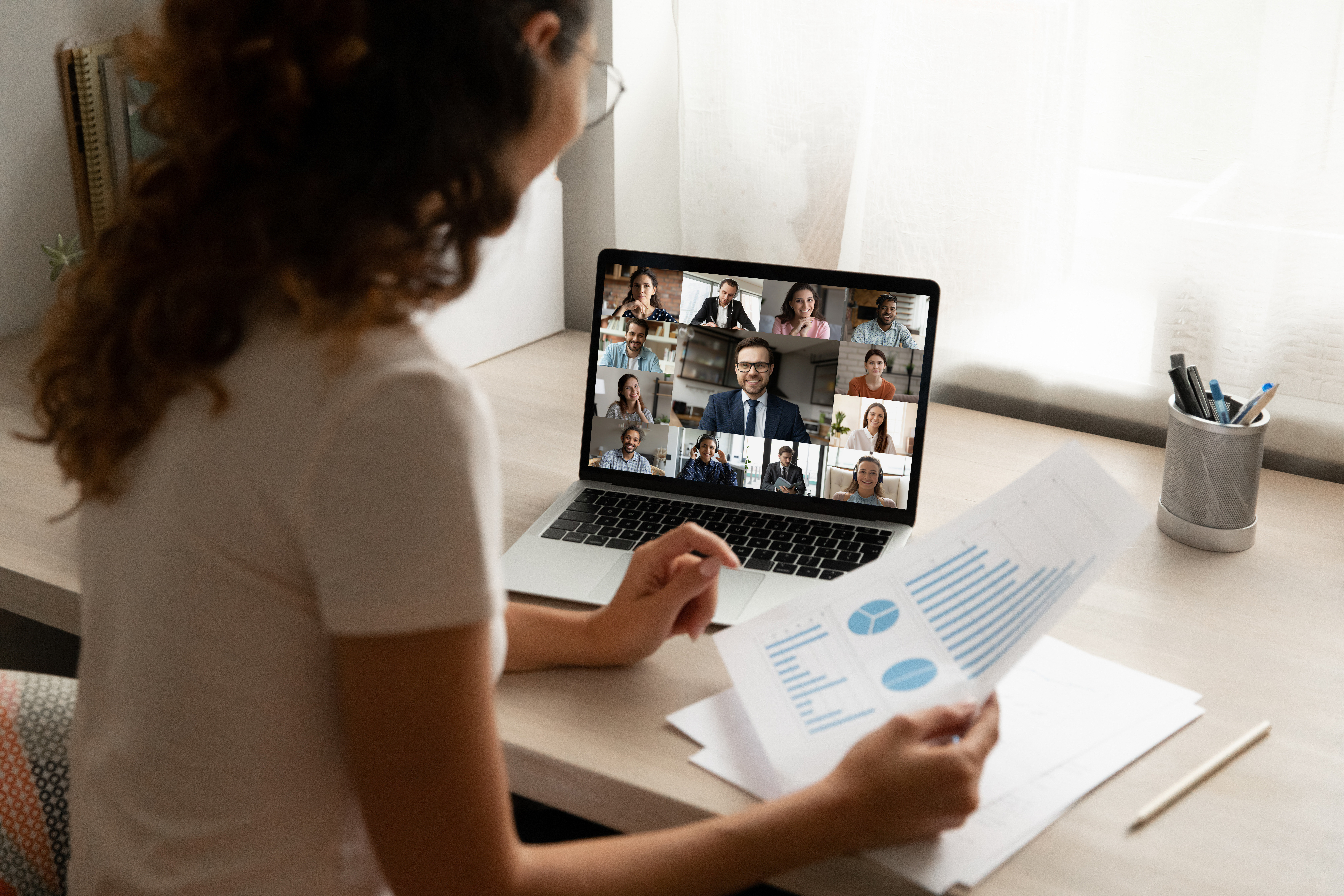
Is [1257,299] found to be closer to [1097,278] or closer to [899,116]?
[1097,278]

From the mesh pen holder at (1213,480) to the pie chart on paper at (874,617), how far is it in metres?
0.42

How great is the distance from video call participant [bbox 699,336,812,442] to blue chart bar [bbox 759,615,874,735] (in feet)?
0.99

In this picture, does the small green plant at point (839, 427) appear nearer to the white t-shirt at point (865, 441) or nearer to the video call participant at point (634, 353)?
the white t-shirt at point (865, 441)

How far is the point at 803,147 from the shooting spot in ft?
4.59

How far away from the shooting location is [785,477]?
41.9 inches

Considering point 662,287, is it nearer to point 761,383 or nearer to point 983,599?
point 761,383

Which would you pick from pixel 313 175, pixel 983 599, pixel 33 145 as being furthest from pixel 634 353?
pixel 33 145

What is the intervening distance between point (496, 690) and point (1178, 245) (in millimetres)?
888

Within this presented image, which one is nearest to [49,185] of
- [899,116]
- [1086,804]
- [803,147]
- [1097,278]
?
[803,147]

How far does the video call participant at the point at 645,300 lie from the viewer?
1.11 m

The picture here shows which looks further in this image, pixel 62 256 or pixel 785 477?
pixel 62 256

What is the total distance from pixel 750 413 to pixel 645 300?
0.16m

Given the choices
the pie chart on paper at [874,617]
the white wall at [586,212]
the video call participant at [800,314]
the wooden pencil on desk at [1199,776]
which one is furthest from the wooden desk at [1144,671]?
the white wall at [586,212]

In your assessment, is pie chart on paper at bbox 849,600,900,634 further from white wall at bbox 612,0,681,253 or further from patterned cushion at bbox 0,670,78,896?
white wall at bbox 612,0,681,253
